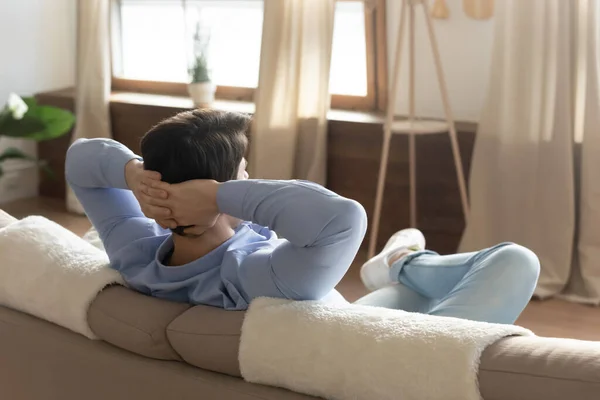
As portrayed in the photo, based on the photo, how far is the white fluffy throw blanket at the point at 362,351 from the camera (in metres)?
1.09

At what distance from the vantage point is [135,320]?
133cm

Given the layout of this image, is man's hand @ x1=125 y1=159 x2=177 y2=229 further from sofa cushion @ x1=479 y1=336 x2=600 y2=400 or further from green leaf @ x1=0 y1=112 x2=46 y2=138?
green leaf @ x1=0 y1=112 x2=46 y2=138

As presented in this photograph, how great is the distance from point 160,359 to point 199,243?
0.26 m

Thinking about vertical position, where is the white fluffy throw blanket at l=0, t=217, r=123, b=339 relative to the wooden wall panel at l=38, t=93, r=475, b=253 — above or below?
above

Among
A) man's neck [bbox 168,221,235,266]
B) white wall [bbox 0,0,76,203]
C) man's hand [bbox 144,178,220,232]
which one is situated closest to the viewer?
man's hand [bbox 144,178,220,232]

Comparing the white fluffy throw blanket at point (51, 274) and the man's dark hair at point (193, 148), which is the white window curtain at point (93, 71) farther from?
the man's dark hair at point (193, 148)

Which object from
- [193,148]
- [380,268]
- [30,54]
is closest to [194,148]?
[193,148]

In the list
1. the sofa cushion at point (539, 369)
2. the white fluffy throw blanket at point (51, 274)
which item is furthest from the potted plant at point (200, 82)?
the sofa cushion at point (539, 369)

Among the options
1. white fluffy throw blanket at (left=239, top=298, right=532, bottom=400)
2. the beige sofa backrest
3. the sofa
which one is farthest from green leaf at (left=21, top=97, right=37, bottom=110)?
white fluffy throw blanket at (left=239, top=298, right=532, bottom=400)

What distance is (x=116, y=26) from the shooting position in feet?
15.3

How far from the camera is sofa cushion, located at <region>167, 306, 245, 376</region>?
48.9 inches

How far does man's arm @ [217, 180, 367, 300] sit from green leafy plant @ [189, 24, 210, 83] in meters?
2.77

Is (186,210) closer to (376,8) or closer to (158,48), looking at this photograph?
(376,8)

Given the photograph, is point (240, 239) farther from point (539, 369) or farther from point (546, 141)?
point (546, 141)
